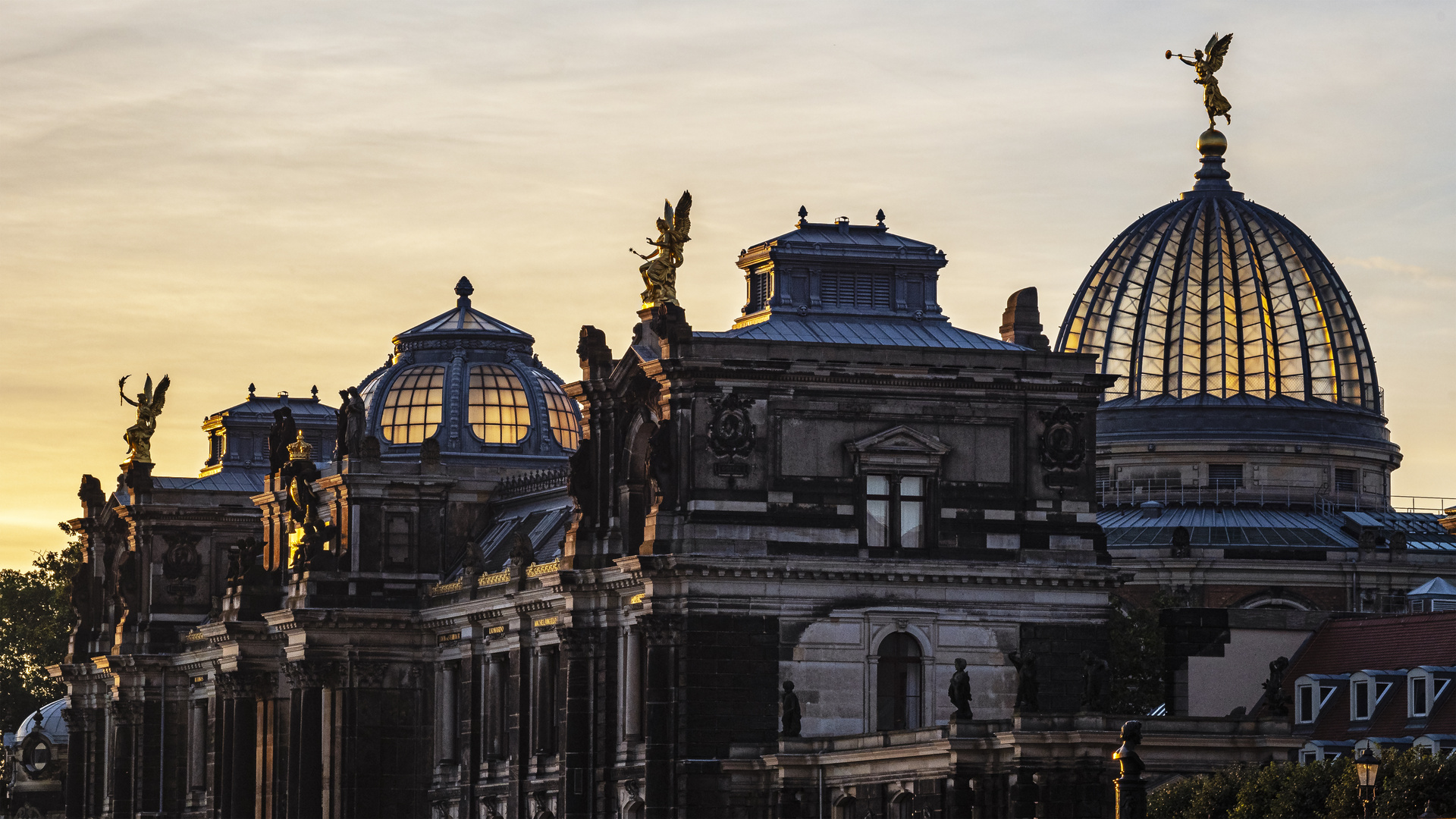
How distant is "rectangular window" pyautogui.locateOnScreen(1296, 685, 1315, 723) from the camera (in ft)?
349

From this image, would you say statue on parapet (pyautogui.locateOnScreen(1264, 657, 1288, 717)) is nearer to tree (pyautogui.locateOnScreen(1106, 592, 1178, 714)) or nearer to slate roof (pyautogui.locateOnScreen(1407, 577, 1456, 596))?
tree (pyautogui.locateOnScreen(1106, 592, 1178, 714))

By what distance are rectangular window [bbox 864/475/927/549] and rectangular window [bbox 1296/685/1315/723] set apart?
12.3 metres

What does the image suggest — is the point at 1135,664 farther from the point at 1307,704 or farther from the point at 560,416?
the point at 560,416

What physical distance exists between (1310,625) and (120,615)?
69.6 meters

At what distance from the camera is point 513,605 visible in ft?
399

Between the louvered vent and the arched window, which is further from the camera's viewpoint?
the louvered vent

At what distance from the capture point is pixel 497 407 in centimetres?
13962

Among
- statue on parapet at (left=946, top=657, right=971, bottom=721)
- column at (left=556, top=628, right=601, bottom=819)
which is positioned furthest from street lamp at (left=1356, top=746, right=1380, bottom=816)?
column at (left=556, top=628, right=601, bottom=819)

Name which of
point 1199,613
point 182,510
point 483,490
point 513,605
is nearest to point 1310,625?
point 1199,613

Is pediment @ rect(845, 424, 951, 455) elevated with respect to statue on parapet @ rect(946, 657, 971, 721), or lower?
elevated

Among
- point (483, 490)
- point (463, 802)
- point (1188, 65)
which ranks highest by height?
point (1188, 65)

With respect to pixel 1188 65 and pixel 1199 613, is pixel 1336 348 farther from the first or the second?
pixel 1199 613

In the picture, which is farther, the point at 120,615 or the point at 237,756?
the point at 120,615

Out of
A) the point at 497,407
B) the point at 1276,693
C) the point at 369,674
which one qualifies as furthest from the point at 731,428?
the point at 497,407
